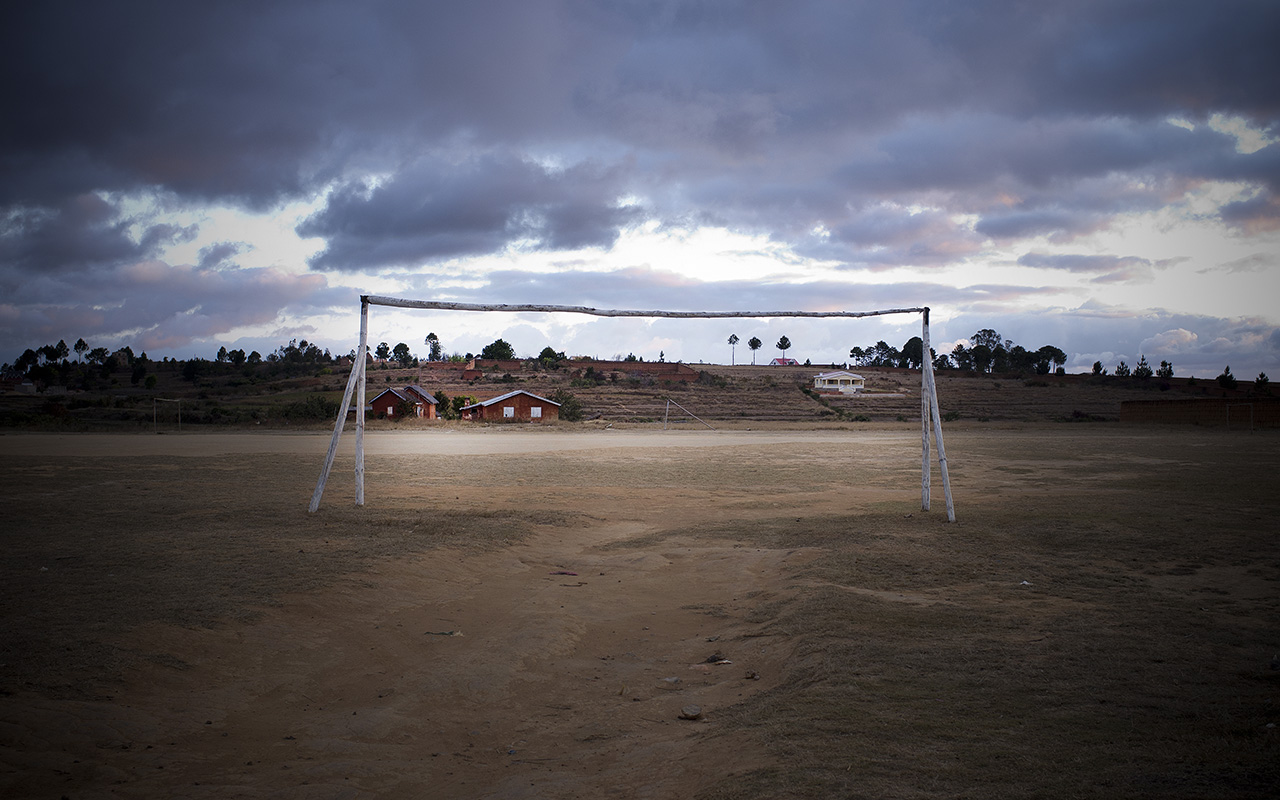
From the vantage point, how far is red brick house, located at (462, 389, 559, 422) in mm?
59188

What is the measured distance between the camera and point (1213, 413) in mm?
53344

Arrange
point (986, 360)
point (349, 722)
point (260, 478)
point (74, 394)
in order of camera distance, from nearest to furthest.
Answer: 1. point (349, 722)
2. point (260, 478)
3. point (74, 394)
4. point (986, 360)

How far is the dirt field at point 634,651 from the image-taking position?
372 centimetres

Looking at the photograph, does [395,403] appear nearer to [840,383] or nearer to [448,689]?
[448,689]

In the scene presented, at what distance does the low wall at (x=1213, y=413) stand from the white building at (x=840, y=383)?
32.0m

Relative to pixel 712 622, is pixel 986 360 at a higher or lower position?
higher

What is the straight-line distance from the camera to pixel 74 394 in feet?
243

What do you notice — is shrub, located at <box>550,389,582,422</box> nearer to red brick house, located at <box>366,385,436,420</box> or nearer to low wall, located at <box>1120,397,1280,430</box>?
red brick house, located at <box>366,385,436,420</box>

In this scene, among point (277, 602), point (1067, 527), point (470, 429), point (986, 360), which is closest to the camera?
point (277, 602)

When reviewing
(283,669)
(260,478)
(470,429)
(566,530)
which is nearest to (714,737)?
(283,669)

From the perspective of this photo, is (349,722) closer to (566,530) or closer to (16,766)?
(16,766)

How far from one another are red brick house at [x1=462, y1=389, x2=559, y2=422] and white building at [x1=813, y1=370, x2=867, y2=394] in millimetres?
42127

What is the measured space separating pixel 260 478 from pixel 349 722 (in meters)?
15.5

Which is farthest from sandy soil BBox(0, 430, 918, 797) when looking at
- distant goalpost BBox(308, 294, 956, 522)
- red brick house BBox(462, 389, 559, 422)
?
red brick house BBox(462, 389, 559, 422)
